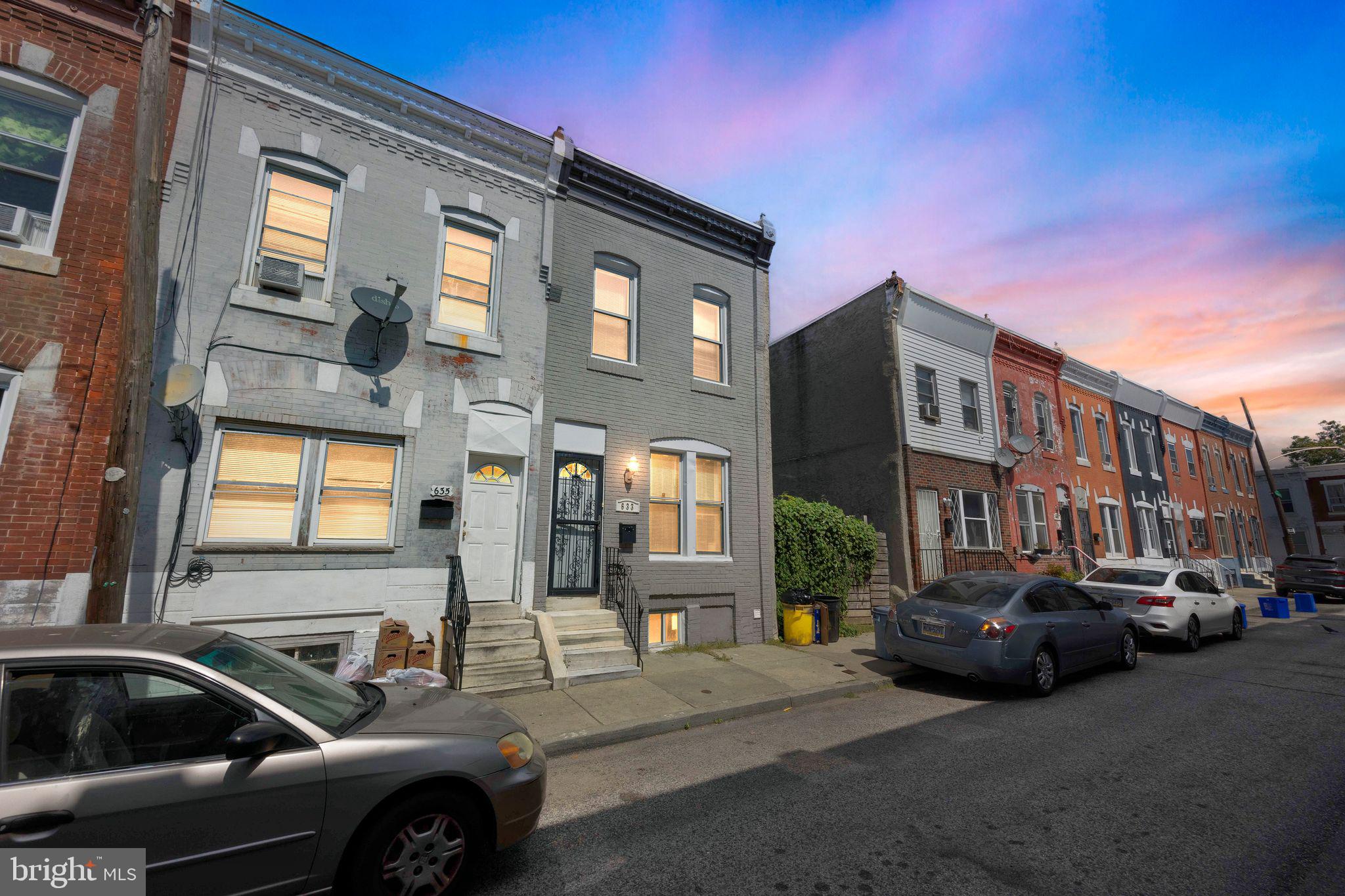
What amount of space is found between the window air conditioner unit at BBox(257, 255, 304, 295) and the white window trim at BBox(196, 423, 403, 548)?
6.32 ft

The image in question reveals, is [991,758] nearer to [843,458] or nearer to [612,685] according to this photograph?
[612,685]

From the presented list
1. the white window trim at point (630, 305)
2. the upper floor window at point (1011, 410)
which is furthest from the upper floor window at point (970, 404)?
the white window trim at point (630, 305)

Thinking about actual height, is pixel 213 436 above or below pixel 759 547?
above

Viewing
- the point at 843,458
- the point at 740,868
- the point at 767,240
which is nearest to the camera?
the point at 740,868

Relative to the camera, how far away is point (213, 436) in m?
7.20

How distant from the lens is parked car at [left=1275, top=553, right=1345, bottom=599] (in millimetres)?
20094

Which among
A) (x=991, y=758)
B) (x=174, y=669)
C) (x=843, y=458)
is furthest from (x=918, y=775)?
(x=843, y=458)

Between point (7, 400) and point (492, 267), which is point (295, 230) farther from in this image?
point (7, 400)

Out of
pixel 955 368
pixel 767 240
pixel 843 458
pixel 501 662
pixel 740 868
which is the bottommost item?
pixel 740 868

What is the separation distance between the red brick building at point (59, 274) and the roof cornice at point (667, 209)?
5853 mm

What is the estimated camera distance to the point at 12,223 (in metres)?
6.63

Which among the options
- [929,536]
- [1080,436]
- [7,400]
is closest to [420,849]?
[7,400]

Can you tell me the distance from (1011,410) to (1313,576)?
531 inches

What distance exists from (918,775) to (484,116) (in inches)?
429
